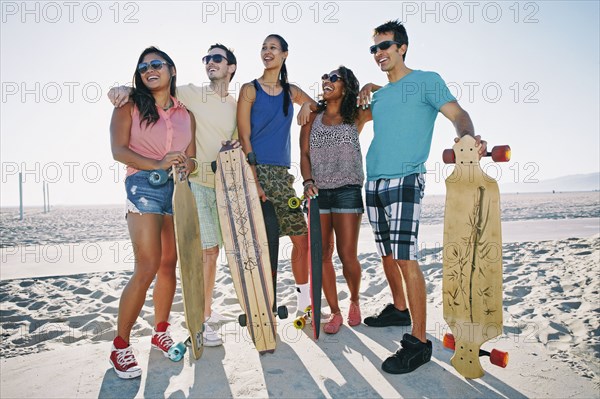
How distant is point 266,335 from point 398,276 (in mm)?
1205

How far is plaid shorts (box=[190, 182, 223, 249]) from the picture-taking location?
10.1 ft

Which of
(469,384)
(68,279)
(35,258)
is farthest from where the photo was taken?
(35,258)

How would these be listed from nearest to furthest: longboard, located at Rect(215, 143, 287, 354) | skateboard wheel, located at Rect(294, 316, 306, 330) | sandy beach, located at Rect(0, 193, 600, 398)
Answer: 1. sandy beach, located at Rect(0, 193, 600, 398)
2. longboard, located at Rect(215, 143, 287, 354)
3. skateboard wheel, located at Rect(294, 316, 306, 330)

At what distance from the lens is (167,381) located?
2326mm

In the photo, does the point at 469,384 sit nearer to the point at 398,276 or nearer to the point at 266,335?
the point at 398,276

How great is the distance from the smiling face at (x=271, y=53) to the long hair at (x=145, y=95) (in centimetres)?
74

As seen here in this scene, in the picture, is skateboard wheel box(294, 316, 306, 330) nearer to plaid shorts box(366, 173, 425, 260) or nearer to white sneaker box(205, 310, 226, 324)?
white sneaker box(205, 310, 226, 324)

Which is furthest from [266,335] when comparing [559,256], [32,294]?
[559,256]

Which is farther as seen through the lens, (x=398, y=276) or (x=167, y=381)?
(x=398, y=276)

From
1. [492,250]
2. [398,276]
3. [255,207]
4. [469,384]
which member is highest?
[255,207]

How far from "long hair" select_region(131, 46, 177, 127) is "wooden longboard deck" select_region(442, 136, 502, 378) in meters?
1.98

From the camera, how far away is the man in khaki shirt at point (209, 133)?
3.09 metres

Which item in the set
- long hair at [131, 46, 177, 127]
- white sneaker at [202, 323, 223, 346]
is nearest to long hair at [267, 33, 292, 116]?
long hair at [131, 46, 177, 127]

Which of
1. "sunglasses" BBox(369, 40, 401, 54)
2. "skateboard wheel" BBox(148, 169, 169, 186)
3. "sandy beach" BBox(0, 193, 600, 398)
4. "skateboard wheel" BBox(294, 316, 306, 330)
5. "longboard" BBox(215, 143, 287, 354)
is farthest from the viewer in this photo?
"skateboard wheel" BBox(294, 316, 306, 330)
